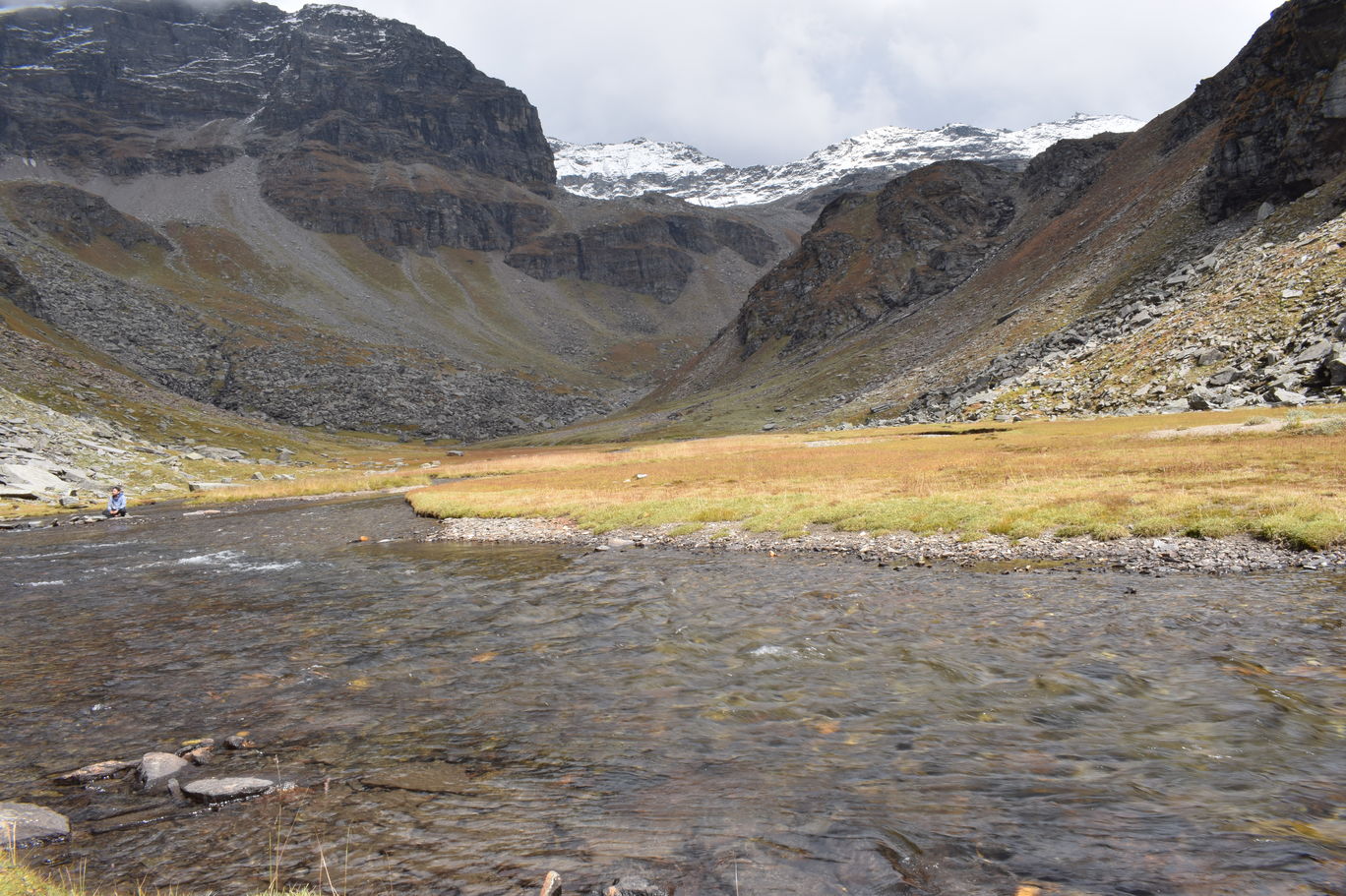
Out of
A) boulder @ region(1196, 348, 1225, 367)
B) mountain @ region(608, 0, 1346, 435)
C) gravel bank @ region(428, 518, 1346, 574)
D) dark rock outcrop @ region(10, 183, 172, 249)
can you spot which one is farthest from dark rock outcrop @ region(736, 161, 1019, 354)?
dark rock outcrop @ region(10, 183, 172, 249)

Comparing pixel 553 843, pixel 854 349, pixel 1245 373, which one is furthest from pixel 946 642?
pixel 854 349

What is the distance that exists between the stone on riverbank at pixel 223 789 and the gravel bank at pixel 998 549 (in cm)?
1742

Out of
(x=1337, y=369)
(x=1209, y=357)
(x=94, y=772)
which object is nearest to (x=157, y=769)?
(x=94, y=772)

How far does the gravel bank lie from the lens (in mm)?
17203

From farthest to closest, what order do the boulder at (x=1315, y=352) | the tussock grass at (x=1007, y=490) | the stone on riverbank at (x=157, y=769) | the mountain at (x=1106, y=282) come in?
the mountain at (x=1106, y=282) → the boulder at (x=1315, y=352) → the tussock grass at (x=1007, y=490) → the stone on riverbank at (x=157, y=769)

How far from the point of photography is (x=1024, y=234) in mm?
152500

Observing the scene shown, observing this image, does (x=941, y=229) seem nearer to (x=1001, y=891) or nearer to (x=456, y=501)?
(x=456, y=501)

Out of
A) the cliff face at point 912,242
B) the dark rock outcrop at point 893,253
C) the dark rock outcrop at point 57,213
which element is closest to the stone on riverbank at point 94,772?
the cliff face at point 912,242

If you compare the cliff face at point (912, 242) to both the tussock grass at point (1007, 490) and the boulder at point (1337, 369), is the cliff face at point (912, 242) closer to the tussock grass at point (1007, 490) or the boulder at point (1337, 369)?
the boulder at point (1337, 369)

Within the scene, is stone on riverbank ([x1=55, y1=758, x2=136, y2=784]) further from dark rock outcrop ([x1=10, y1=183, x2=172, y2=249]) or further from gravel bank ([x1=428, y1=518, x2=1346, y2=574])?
dark rock outcrop ([x1=10, y1=183, x2=172, y2=249])

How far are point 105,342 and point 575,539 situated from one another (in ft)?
509

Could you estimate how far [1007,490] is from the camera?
90.5 feet

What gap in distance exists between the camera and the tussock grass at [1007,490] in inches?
804

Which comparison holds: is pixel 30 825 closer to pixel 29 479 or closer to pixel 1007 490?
pixel 1007 490
